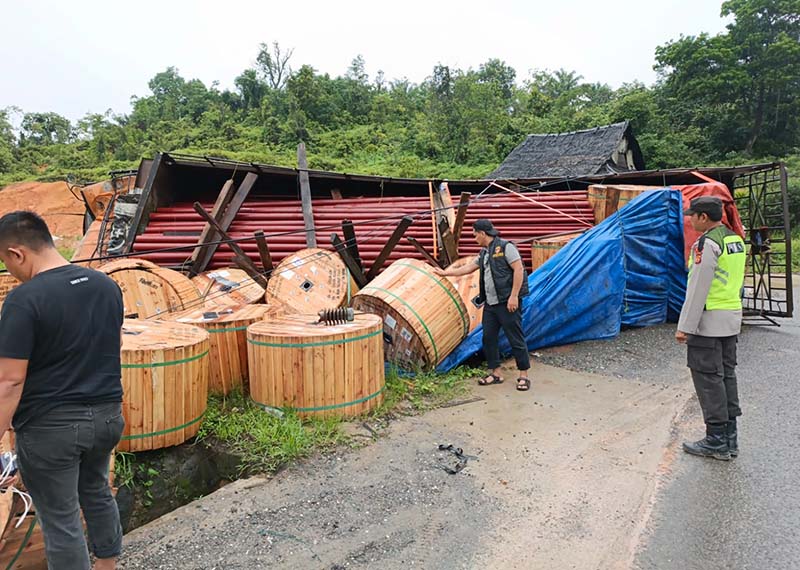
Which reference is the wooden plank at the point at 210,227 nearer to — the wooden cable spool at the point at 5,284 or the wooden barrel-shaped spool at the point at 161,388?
the wooden cable spool at the point at 5,284

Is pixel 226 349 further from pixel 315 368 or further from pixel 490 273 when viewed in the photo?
pixel 490 273

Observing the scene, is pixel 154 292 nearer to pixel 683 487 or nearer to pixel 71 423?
pixel 71 423

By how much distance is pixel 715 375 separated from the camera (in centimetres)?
406

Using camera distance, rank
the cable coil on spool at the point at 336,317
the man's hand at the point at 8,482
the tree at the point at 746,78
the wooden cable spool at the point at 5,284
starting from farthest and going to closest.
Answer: the tree at the point at 746,78 → the wooden cable spool at the point at 5,284 → the cable coil on spool at the point at 336,317 → the man's hand at the point at 8,482

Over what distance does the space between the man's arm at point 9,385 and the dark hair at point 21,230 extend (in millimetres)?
544

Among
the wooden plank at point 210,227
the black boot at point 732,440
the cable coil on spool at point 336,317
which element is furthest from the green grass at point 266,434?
the wooden plank at point 210,227

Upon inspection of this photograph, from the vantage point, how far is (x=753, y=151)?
97.5 ft

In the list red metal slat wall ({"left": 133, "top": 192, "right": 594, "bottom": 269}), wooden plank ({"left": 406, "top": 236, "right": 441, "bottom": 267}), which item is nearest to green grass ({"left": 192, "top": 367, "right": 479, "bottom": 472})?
wooden plank ({"left": 406, "top": 236, "right": 441, "bottom": 267})

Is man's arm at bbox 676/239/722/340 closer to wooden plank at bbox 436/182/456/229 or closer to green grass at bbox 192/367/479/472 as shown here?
green grass at bbox 192/367/479/472

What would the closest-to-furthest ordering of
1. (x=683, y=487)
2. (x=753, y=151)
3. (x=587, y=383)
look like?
(x=683, y=487) → (x=587, y=383) → (x=753, y=151)

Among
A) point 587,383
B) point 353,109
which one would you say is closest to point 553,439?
point 587,383

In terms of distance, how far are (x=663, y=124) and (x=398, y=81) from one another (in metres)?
24.5

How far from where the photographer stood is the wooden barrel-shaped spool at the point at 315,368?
15.6 ft

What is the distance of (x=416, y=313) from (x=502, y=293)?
97cm
